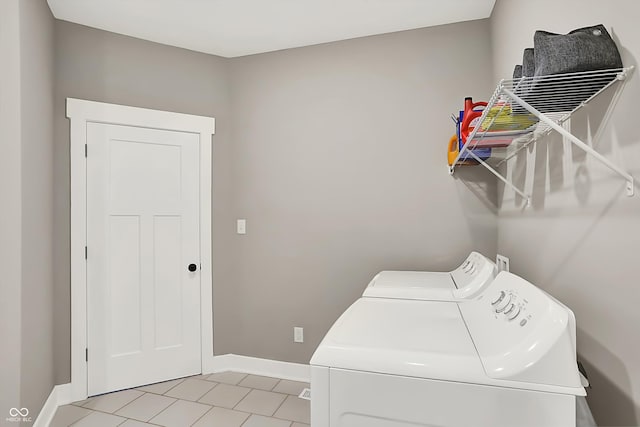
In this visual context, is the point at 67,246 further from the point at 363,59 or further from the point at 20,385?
the point at 363,59

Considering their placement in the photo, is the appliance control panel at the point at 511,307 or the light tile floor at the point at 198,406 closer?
the appliance control panel at the point at 511,307

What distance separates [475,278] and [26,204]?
7.51ft

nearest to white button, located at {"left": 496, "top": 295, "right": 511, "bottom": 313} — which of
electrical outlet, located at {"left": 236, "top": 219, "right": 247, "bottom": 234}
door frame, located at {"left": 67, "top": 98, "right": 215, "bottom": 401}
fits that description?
electrical outlet, located at {"left": 236, "top": 219, "right": 247, "bottom": 234}

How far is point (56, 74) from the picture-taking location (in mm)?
2320

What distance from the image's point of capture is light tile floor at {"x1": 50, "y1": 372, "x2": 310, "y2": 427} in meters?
2.07

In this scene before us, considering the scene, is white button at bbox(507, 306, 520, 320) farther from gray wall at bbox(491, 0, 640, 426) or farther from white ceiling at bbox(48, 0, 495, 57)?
white ceiling at bbox(48, 0, 495, 57)

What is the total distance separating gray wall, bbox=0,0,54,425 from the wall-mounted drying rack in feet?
6.96

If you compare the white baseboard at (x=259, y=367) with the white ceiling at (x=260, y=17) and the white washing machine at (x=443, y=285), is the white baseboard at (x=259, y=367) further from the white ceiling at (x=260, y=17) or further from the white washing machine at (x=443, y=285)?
the white ceiling at (x=260, y=17)

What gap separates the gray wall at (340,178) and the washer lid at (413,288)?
18.6 inches

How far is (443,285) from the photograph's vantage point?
1731mm

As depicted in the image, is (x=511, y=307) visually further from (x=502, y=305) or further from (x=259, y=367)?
(x=259, y=367)

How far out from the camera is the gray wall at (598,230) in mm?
849

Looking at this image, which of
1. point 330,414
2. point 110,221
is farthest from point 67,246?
point 330,414

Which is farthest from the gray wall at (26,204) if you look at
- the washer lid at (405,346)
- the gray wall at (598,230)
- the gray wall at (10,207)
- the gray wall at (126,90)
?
the gray wall at (598,230)
